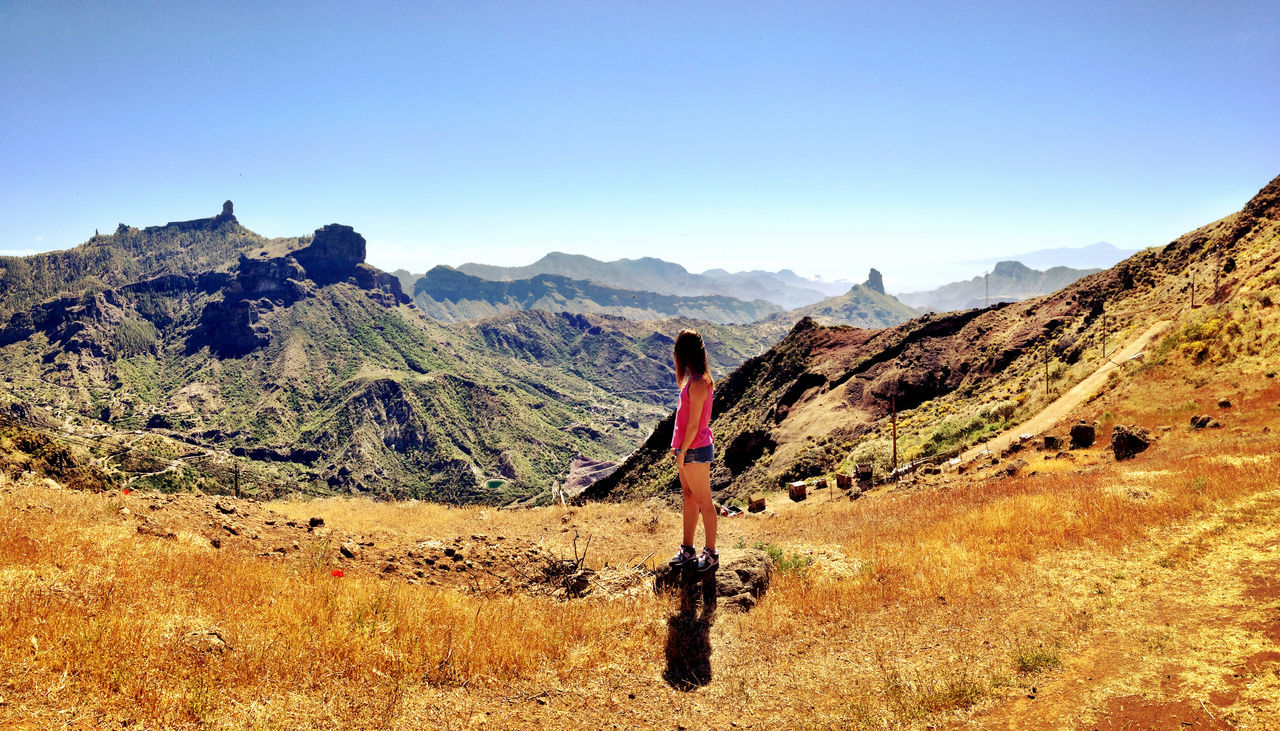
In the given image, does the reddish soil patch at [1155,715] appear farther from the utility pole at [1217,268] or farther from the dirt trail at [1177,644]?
the utility pole at [1217,268]

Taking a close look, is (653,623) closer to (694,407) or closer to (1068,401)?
(694,407)

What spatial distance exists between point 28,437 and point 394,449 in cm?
15147

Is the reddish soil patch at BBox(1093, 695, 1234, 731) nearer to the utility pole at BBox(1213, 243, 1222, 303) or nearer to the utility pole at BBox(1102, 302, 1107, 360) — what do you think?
the utility pole at BBox(1102, 302, 1107, 360)

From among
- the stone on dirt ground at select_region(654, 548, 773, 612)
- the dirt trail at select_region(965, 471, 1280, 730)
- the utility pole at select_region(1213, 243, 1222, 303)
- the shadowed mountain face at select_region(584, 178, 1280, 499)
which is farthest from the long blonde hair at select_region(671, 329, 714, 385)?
the utility pole at select_region(1213, 243, 1222, 303)

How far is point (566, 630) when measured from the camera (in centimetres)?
574

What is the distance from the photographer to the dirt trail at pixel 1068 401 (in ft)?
61.3

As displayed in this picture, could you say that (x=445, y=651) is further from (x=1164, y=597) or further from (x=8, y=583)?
(x=1164, y=597)

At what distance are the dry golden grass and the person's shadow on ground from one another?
0.07m

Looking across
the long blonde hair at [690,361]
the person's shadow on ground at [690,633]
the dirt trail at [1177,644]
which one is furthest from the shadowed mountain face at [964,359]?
the long blonde hair at [690,361]

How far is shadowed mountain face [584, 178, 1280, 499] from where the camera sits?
25453 mm

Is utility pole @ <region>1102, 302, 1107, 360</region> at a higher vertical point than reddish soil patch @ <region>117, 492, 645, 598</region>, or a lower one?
higher

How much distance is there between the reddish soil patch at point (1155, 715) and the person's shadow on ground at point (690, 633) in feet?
9.33

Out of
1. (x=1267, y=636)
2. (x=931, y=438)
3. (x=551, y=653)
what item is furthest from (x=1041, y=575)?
(x=931, y=438)

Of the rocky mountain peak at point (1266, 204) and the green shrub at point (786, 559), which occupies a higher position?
the rocky mountain peak at point (1266, 204)
